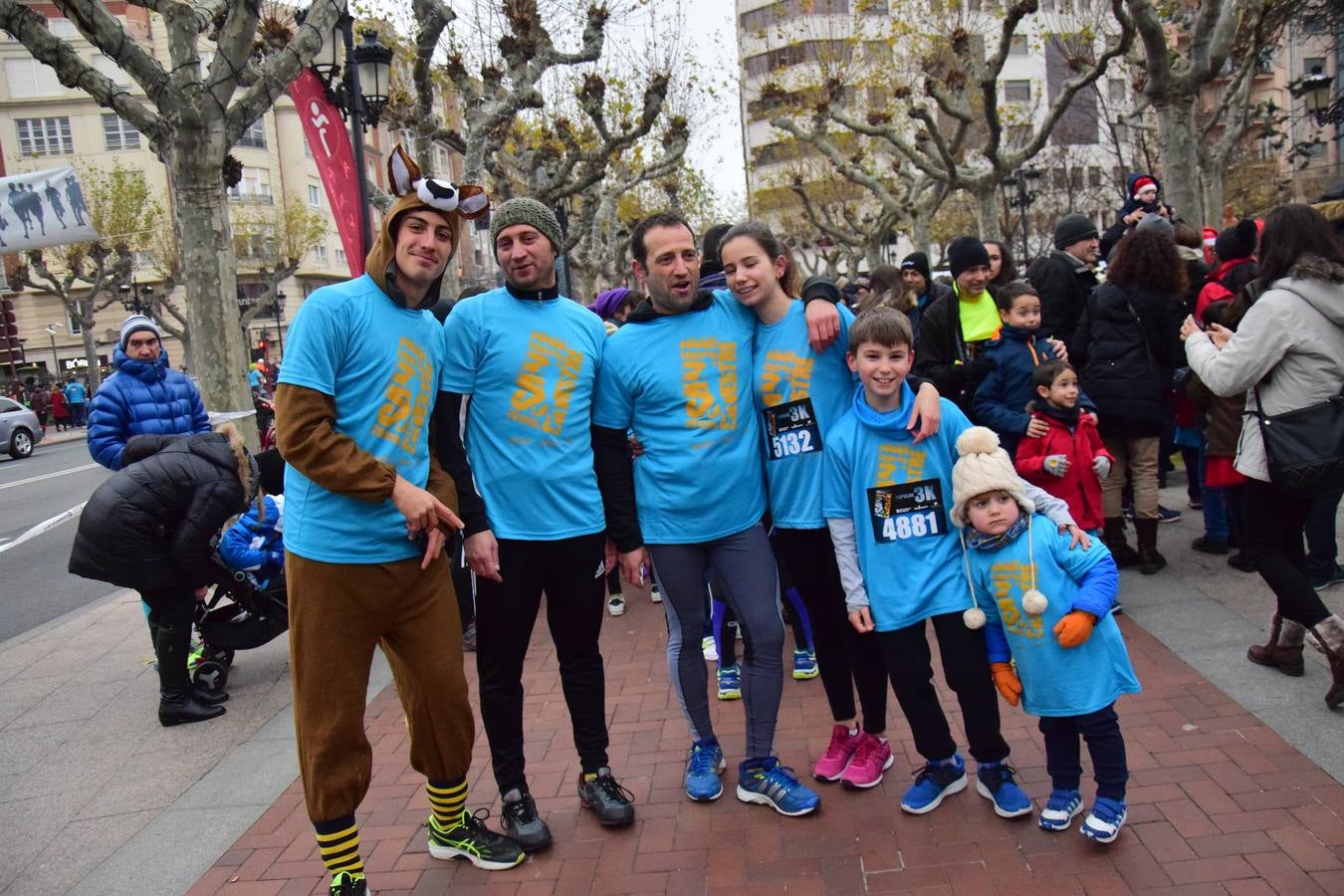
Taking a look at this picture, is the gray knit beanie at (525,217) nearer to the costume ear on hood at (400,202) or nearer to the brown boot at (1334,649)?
the costume ear on hood at (400,202)

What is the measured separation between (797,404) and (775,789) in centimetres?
138

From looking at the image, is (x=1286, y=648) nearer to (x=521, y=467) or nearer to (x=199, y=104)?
(x=521, y=467)

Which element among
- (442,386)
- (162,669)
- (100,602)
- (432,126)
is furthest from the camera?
(432,126)

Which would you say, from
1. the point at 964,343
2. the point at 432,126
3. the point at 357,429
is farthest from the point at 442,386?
the point at 432,126

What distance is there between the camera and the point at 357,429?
3.14m

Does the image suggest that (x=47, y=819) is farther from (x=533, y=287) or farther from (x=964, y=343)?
(x=964, y=343)

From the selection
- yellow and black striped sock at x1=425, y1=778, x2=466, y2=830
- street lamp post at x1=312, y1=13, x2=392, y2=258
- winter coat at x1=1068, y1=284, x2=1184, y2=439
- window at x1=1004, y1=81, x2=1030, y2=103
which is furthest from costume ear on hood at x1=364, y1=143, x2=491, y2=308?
window at x1=1004, y1=81, x2=1030, y2=103

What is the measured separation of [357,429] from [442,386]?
397mm

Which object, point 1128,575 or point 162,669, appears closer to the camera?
point 162,669

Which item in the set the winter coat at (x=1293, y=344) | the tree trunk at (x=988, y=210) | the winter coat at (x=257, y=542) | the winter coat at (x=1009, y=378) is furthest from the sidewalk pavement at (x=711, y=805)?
the tree trunk at (x=988, y=210)

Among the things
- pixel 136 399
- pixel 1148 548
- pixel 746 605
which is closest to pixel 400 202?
pixel 746 605

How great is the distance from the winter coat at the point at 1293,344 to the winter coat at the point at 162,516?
4.56 m

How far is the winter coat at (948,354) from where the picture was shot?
5.55 m

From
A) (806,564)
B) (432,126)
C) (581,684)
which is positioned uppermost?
(432,126)
